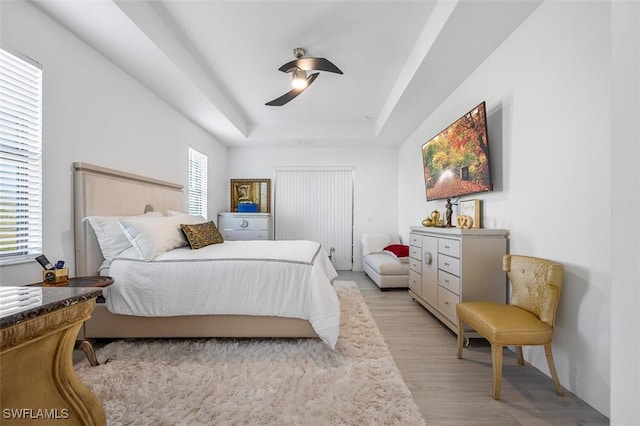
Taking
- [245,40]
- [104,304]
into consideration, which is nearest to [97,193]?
[104,304]

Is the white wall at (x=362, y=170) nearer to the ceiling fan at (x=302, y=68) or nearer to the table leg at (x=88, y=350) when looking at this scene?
the ceiling fan at (x=302, y=68)

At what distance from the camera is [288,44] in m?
2.71

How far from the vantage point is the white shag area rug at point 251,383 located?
1462 millimetres

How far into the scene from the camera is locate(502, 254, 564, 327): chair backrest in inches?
64.7

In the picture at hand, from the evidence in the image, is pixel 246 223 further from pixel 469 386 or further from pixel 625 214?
pixel 625 214

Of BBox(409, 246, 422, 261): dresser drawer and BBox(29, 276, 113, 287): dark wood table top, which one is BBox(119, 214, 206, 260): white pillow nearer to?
BBox(29, 276, 113, 287): dark wood table top

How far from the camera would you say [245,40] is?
8.69 feet

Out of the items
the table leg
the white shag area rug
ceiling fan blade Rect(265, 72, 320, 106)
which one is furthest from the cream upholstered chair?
the table leg

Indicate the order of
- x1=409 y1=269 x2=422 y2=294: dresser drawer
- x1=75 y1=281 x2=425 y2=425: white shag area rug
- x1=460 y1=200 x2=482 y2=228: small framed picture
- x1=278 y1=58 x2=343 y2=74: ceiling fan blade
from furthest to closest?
1. x1=409 y1=269 x2=422 y2=294: dresser drawer
2. x1=460 y1=200 x2=482 y2=228: small framed picture
3. x1=278 y1=58 x2=343 y2=74: ceiling fan blade
4. x1=75 y1=281 x2=425 y2=425: white shag area rug

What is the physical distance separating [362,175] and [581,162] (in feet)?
13.4

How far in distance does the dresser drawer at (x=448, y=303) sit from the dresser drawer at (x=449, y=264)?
198 millimetres

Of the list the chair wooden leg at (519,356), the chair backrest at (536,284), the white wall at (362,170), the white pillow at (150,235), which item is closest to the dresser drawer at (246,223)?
the white wall at (362,170)

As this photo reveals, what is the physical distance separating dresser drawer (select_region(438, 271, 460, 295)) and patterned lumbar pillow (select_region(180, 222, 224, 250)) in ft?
8.02

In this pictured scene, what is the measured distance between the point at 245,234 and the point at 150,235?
2707mm
